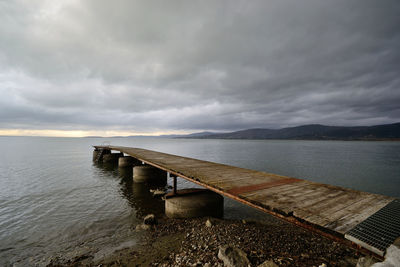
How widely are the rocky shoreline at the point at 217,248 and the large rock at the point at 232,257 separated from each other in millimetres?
178

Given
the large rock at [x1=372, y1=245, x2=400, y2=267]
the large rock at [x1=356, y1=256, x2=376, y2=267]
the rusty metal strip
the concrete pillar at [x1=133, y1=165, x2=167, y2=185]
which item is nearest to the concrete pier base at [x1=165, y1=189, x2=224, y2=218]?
the rusty metal strip

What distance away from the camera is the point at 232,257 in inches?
219

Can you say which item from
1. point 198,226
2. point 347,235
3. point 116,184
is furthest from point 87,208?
point 347,235

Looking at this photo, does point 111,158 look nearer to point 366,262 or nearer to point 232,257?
point 232,257

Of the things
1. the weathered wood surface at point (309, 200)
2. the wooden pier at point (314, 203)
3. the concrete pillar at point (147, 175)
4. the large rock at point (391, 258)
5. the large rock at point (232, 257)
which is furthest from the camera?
the concrete pillar at point (147, 175)

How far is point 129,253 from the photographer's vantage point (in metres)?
6.88

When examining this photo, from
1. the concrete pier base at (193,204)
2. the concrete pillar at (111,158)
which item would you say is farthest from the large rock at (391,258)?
the concrete pillar at (111,158)

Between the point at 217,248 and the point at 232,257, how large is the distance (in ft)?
3.90

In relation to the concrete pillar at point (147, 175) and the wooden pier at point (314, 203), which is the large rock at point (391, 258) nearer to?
the wooden pier at point (314, 203)

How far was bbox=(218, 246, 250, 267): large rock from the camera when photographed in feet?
17.6

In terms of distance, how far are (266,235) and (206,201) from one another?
144 inches

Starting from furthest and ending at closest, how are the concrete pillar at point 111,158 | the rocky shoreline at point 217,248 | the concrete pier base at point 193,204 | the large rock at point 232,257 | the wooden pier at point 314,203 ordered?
the concrete pillar at point 111,158
the concrete pier base at point 193,204
the rocky shoreline at point 217,248
the large rock at point 232,257
the wooden pier at point 314,203

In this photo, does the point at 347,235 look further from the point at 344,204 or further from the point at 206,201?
the point at 206,201

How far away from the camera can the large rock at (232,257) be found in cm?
536
